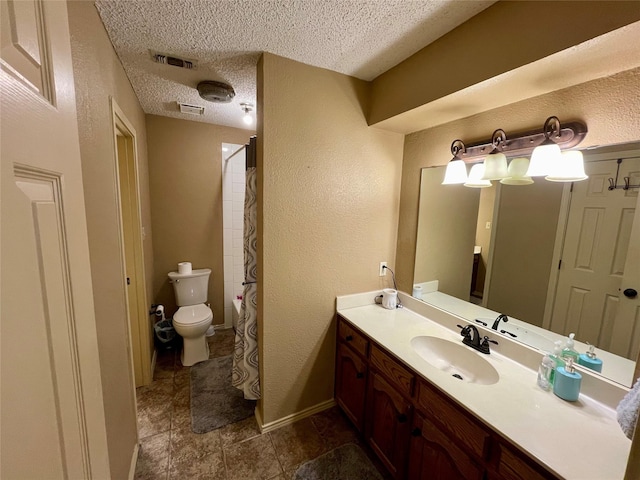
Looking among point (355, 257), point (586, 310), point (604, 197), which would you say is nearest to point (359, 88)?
point (355, 257)

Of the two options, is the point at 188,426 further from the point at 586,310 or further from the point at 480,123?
the point at 480,123

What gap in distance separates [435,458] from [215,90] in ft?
8.29

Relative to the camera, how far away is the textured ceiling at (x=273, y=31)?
1.14m

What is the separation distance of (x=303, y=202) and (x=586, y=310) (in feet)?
4.97

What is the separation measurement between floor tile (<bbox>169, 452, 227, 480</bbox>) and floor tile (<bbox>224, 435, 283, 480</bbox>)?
40 mm

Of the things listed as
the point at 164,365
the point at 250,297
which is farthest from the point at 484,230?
the point at 164,365

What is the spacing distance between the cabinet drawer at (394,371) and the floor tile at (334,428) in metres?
0.64

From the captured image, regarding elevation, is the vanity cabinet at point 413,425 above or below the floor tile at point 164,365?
above

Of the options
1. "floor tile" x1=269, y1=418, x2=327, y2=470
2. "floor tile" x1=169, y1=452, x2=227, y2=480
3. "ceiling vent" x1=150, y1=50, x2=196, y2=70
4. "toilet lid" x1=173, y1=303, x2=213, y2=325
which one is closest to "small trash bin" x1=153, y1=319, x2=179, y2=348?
"toilet lid" x1=173, y1=303, x2=213, y2=325

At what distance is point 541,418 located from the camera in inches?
37.4

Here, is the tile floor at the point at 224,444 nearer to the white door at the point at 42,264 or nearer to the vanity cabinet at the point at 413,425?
the vanity cabinet at the point at 413,425

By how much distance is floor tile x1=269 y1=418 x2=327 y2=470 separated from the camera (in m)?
1.57

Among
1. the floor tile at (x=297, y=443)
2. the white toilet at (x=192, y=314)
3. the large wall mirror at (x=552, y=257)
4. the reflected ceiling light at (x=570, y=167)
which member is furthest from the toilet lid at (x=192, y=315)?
the reflected ceiling light at (x=570, y=167)

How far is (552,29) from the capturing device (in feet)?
3.07
